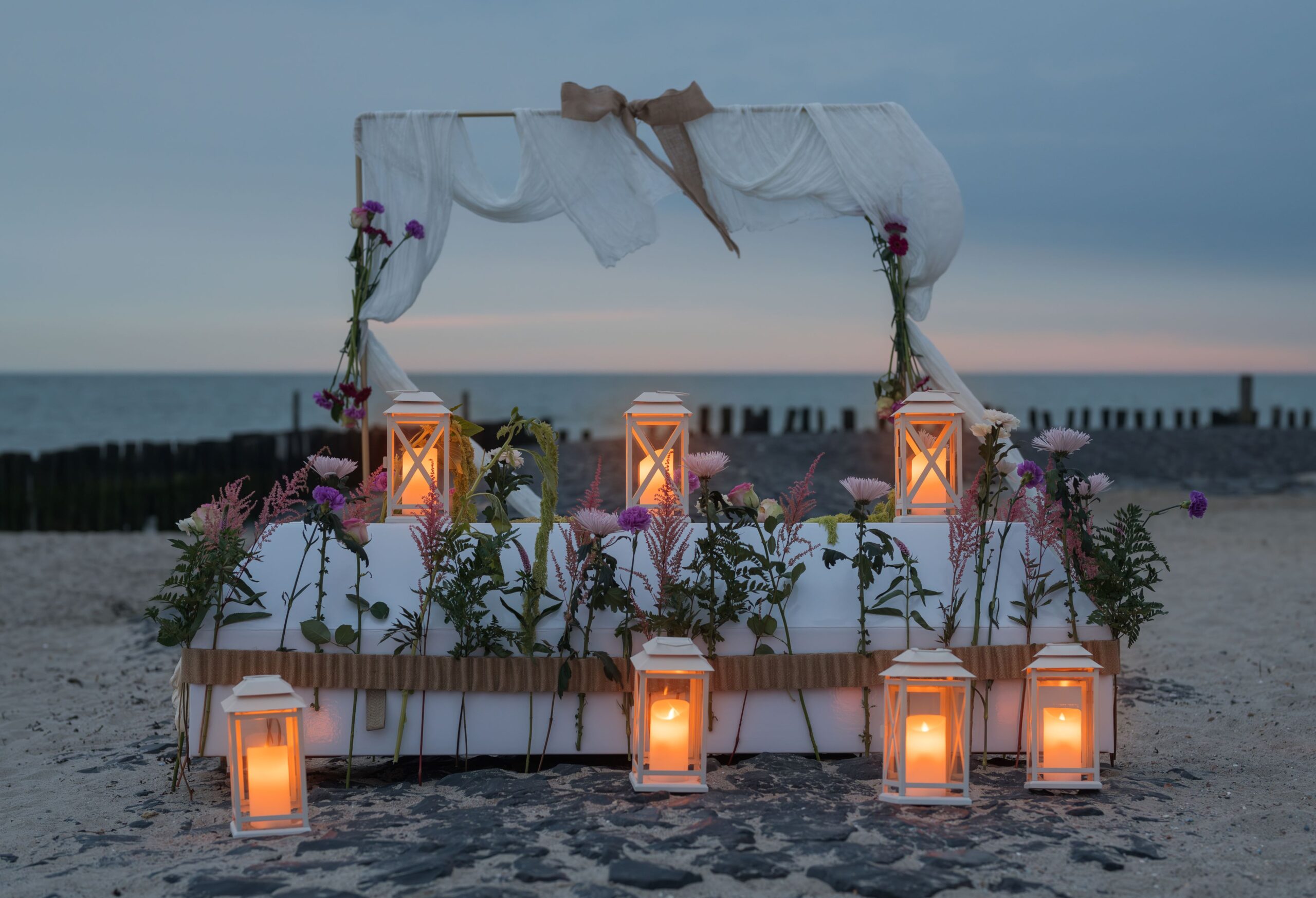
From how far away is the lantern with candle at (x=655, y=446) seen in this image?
14.6 ft

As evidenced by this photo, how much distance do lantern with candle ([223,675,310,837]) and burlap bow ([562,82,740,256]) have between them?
9.74 feet

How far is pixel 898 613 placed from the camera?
162 inches

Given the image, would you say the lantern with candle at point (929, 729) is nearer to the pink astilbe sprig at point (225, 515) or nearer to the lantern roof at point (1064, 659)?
the lantern roof at point (1064, 659)

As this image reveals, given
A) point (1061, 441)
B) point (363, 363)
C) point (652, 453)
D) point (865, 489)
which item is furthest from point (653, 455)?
point (363, 363)

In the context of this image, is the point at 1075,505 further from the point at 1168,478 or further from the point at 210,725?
the point at 1168,478

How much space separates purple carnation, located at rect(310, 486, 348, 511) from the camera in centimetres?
384

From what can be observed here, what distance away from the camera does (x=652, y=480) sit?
4469 mm

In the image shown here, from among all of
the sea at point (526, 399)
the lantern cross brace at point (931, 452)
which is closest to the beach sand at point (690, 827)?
the lantern cross brace at point (931, 452)

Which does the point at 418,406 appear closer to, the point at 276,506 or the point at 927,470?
the point at 276,506

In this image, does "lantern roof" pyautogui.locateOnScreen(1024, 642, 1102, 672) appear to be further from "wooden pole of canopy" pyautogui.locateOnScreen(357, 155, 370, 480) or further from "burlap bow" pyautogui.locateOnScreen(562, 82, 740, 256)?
"wooden pole of canopy" pyautogui.locateOnScreen(357, 155, 370, 480)

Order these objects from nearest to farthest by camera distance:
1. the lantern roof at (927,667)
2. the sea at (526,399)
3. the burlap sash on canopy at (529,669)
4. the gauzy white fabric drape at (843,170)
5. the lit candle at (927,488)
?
the lantern roof at (927,667) < the burlap sash on canopy at (529,669) < the lit candle at (927,488) < the gauzy white fabric drape at (843,170) < the sea at (526,399)

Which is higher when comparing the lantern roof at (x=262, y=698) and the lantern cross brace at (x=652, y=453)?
the lantern cross brace at (x=652, y=453)

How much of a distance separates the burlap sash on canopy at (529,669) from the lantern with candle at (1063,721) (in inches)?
8.9

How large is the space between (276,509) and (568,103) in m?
2.33
